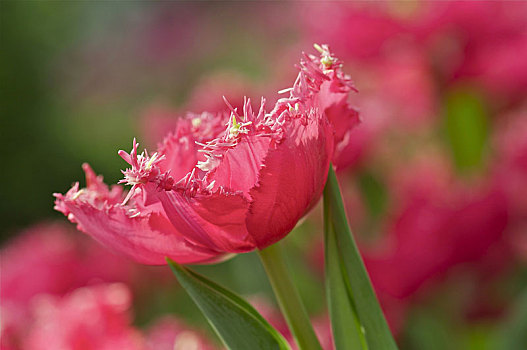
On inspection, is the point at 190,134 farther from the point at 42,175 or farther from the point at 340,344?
the point at 42,175

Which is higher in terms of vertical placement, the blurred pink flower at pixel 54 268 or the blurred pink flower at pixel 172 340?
Result: the blurred pink flower at pixel 54 268

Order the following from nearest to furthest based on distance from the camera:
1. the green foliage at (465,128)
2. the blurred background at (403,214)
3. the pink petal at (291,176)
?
the pink petal at (291,176) → the blurred background at (403,214) → the green foliage at (465,128)

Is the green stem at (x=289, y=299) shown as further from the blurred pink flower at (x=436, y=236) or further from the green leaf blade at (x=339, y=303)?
the blurred pink flower at (x=436, y=236)

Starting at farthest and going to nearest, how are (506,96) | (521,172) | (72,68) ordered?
(72,68) → (506,96) → (521,172)

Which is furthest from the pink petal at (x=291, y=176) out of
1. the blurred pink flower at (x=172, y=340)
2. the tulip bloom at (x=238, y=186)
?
the blurred pink flower at (x=172, y=340)

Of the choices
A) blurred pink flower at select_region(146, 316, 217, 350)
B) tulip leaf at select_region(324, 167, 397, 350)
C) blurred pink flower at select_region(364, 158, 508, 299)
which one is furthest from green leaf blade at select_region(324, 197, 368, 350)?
blurred pink flower at select_region(364, 158, 508, 299)

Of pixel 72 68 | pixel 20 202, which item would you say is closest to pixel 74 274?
pixel 20 202

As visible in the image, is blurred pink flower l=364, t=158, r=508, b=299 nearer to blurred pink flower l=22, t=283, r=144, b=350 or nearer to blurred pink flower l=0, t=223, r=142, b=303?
blurred pink flower l=22, t=283, r=144, b=350
